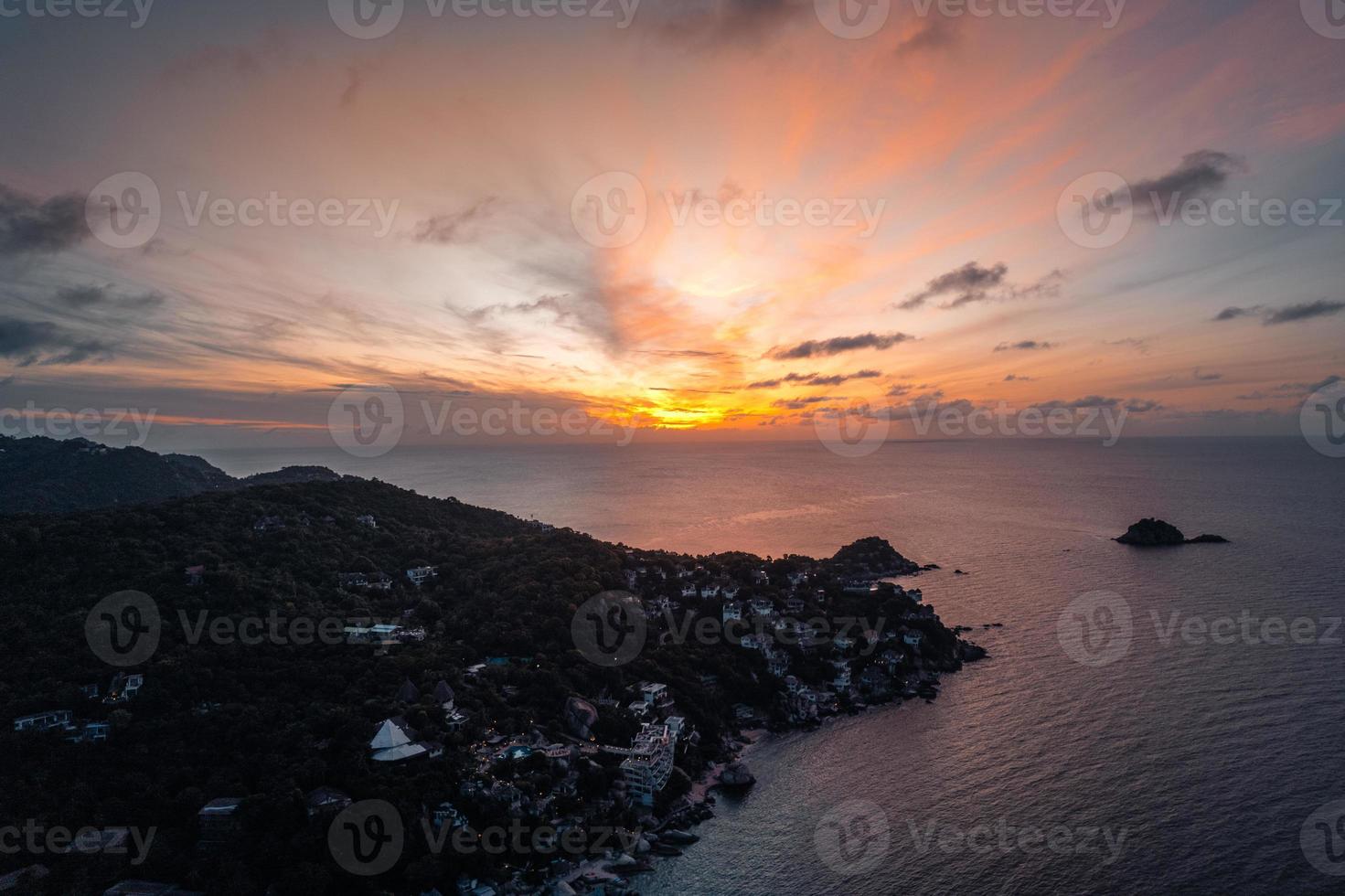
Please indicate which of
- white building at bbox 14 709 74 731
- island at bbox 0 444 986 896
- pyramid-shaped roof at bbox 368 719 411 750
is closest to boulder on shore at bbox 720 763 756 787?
Answer: island at bbox 0 444 986 896

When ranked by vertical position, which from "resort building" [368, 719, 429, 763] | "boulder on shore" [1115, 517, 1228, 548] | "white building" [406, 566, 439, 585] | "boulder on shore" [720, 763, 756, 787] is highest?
"white building" [406, 566, 439, 585]

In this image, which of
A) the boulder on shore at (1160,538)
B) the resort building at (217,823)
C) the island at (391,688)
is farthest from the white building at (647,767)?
the boulder on shore at (1160,538)

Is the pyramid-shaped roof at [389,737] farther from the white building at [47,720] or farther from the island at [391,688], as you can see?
the white building at [47,720]

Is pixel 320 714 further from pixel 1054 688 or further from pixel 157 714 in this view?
pixel 1054 688

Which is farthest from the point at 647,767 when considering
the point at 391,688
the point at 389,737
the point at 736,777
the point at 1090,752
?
the point at 1090,752

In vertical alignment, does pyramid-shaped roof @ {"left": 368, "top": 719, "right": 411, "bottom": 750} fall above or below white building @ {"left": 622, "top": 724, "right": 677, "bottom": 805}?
above

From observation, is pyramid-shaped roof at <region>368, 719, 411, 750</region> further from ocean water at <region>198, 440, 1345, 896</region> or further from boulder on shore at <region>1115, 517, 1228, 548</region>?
boulder on shore at <region>1115, 517, 1228, 548</region>
